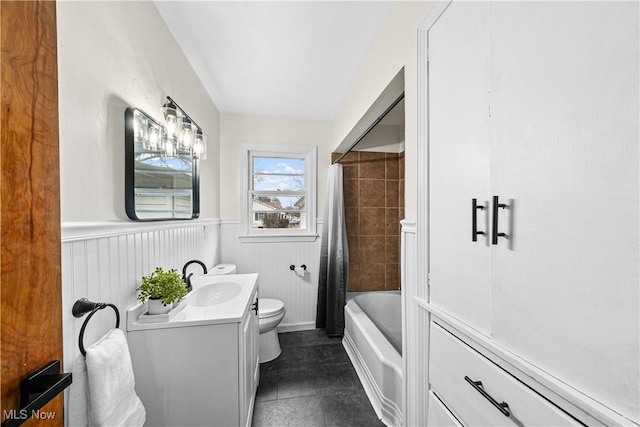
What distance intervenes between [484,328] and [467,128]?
2.08ft

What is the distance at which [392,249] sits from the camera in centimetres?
302

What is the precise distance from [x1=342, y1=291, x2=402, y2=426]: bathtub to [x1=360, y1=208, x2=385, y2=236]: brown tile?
2.24 feet

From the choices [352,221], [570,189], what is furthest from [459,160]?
[352,221]

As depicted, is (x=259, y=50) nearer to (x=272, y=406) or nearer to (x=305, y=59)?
(x=305, y=59)

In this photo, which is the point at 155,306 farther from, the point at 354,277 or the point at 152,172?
the point at 354,277

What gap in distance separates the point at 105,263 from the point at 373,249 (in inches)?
97.1

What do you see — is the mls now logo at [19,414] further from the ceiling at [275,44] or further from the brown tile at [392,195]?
the brown tile at [392,195]

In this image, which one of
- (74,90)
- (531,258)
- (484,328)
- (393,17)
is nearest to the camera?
(531,258)

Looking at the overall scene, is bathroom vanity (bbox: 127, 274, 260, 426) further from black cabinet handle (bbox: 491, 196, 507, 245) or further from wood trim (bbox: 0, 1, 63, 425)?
black cabinet handle (bbox: 491, 196, 507, 245)

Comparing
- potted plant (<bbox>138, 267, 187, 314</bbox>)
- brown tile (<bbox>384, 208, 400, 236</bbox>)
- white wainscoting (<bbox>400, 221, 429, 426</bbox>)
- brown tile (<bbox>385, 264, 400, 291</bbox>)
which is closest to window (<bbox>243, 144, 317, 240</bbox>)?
brown tile (<bbox>384, 208, 400, 236</bbox>)

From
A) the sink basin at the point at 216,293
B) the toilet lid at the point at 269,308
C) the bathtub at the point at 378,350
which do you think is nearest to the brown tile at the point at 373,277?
the bathtub at the point at 378,350

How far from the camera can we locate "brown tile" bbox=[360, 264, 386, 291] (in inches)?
117

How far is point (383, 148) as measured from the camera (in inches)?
117

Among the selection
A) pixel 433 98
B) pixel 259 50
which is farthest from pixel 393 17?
pixel 259 50
